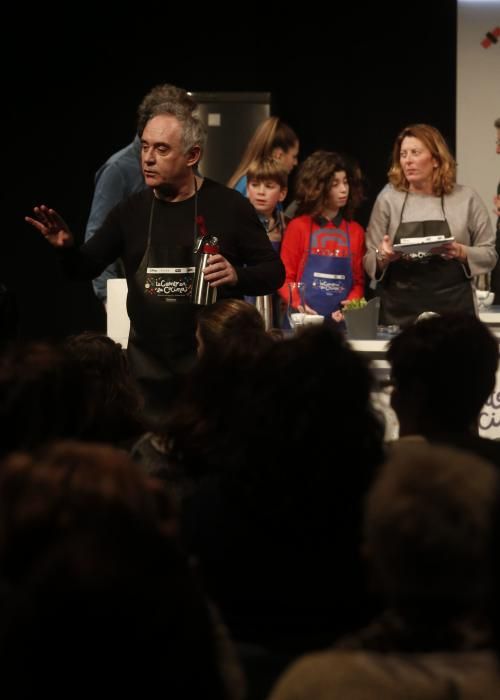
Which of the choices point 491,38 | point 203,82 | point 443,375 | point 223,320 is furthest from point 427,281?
point 203,82

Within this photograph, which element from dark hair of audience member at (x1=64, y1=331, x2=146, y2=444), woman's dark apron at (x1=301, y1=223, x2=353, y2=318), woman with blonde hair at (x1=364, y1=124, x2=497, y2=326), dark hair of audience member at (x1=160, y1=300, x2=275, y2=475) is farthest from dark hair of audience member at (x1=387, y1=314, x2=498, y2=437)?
woman's dark apron at (x1=301, y1=223, x2=353, y2=318)

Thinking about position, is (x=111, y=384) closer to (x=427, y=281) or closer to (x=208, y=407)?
(x=208, y=407)

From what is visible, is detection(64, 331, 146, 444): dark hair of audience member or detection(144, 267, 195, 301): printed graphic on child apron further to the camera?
detection(144, 267, 195, 301): printed graphic on child apron

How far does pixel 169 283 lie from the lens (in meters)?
3.57

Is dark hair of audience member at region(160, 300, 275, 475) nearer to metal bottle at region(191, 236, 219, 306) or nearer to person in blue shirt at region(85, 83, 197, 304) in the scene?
metal bottle at region(191, 236, 219, 306)

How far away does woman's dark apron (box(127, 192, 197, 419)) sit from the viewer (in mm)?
3562

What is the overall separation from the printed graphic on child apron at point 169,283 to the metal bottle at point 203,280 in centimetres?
4

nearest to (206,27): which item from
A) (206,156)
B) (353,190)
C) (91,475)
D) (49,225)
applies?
(206,156)

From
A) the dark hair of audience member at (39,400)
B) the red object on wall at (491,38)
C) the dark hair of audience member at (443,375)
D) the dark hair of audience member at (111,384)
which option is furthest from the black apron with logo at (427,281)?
the dark hair of audience member at (39,400)

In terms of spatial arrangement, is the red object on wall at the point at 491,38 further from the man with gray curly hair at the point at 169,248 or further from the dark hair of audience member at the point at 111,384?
the dark hair of audience member at the point at 111,384

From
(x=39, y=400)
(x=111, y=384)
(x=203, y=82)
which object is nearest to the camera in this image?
(x=39, y=400)

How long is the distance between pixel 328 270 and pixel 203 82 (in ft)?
8.57

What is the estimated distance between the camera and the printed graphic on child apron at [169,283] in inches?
140

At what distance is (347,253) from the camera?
527cm
